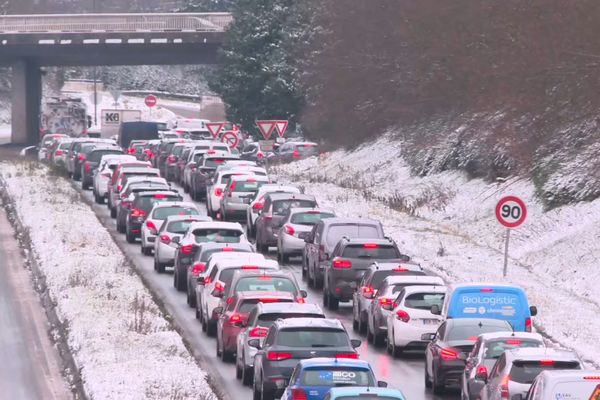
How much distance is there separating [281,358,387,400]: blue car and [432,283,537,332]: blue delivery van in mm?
6866

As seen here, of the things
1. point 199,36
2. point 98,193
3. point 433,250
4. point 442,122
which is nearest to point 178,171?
point 98,193

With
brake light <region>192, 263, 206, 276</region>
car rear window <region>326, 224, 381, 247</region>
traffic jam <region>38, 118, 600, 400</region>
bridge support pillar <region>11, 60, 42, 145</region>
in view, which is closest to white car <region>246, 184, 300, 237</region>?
traffic jam <region>38, 118, 600, 400</region>

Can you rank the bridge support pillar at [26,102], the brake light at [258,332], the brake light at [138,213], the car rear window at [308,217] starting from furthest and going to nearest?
1. the bridge support pillar at [26,102]
2. the brake light at [138,213]
3. the car rear window at [308,217]
4. the brake light at [258,332]

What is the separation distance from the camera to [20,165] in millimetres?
67625

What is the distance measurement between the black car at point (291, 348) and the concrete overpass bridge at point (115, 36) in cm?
6931

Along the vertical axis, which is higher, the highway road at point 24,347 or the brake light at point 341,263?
the brake light at point 341,263

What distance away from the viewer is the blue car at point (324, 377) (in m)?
18.0

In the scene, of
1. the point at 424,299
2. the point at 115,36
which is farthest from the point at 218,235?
the point at 115,36

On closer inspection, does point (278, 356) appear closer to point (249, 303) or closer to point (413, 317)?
point (249, 303)

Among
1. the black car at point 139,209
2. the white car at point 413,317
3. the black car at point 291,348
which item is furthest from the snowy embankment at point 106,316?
the white car at point 413,317

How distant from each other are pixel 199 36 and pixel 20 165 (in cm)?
2484

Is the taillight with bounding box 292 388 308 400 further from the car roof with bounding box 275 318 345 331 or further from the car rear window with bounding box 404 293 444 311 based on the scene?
the car rear window with bounding box 404 293 444 311

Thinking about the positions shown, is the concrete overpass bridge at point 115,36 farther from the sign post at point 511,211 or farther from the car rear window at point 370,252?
the sign post at point 511,211

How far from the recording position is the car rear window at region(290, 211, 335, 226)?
38844mm
